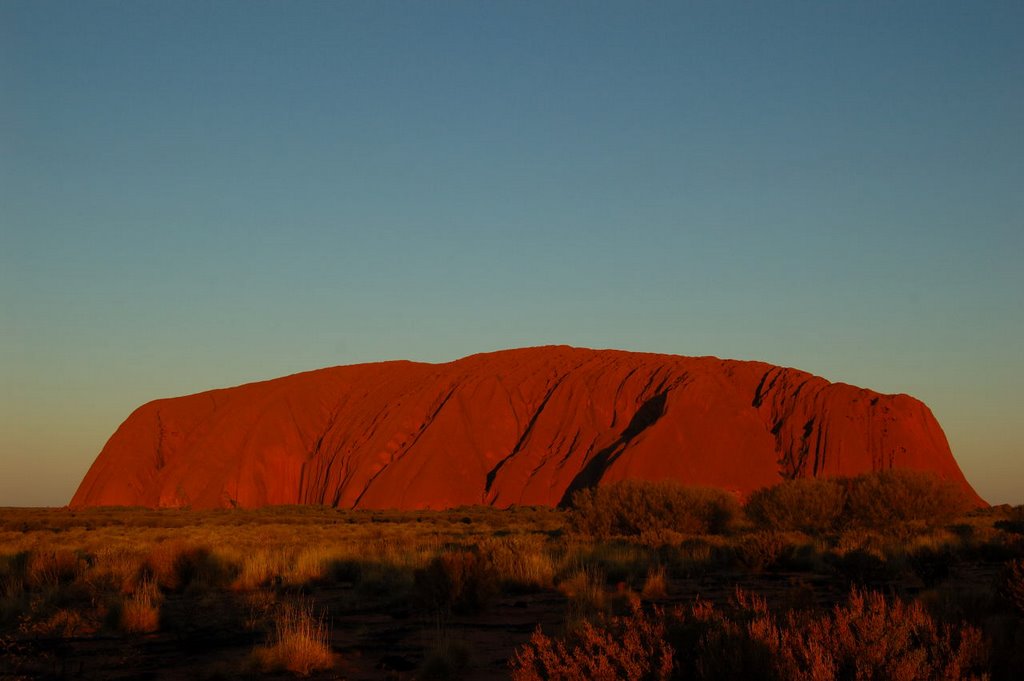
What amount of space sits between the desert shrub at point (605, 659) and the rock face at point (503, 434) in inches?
1805

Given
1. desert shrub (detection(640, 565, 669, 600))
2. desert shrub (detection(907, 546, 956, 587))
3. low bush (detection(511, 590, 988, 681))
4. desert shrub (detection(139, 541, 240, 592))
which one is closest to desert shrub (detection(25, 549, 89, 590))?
desert shrub (detection(139, 541, 240, 592))

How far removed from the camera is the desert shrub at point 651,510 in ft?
88.6

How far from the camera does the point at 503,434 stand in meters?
65.1

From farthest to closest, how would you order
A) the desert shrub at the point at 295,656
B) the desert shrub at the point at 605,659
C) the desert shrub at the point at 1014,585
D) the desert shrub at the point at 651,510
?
the desert shrub at the point at 651,510
the desert shrub at the point at 295,656
the desert shrub at the point at 1014,585
the desert shrub at the point at 605,659

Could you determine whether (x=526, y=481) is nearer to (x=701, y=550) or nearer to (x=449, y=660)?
(x=701, y=550)

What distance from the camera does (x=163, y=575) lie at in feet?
51.9

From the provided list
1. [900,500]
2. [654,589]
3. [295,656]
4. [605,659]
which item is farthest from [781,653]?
[900,500]

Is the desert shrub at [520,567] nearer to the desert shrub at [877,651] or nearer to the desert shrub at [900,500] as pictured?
the desert shrub at [877,651]

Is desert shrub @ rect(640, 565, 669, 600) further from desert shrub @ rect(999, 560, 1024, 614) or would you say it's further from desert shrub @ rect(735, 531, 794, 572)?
desert shrub @ rect(999, 560, 1024, 614)

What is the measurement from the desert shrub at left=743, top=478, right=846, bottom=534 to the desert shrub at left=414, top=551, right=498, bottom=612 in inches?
621

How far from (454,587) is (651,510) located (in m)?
16.2

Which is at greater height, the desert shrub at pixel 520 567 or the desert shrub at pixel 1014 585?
the desert shrub at pixel 1014 585

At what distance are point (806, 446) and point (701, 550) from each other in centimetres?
4106

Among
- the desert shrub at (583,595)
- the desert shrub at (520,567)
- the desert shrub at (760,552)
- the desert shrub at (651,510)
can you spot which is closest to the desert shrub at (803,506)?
the desert shrub at (651,510)
